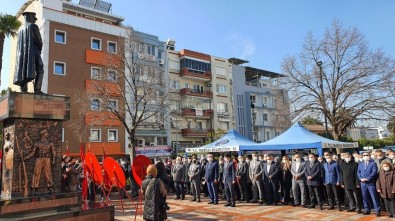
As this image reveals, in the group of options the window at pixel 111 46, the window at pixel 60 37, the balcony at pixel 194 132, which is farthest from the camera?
the balcony at pixel 194 132

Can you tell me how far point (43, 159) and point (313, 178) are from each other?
8.26m

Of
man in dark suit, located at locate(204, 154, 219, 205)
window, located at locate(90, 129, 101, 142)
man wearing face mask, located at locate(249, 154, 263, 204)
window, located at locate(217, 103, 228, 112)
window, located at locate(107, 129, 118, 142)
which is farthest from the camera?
window, located at locate(217, 103, 228, 112)

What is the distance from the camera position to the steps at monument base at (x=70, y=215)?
637 cm

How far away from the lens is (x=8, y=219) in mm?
6219

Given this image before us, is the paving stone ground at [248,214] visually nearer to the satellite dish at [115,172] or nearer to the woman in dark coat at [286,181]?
the woman in dark coat at [286,181]

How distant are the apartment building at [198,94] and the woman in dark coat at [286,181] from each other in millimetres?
27811

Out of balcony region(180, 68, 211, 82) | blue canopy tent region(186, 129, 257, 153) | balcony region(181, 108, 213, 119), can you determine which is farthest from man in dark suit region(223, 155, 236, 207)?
balcony region(180, 68, 211, 82)

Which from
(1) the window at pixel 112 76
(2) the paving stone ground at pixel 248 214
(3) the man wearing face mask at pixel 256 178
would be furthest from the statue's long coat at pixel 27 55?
(1) the window at pixel 112 76

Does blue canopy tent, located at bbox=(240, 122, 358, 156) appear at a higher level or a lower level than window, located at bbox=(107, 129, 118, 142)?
lower

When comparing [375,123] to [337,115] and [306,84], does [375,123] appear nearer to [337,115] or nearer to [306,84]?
[337,115]

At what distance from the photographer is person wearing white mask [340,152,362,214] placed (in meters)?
10.1

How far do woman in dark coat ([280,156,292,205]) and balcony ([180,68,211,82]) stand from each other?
→ 3266 centimetres

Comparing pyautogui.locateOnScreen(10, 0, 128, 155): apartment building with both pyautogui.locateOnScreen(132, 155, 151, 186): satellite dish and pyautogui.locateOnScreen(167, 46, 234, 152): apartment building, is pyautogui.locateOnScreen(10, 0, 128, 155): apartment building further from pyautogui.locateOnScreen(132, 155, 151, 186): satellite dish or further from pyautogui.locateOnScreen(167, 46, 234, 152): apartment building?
pyautogui.locateOnScreen(132, 155, 151, 186): satellite dish

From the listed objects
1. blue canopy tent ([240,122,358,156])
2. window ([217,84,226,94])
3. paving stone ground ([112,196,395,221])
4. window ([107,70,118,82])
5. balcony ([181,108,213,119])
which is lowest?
paving stone ground ([112,196,395,221])
